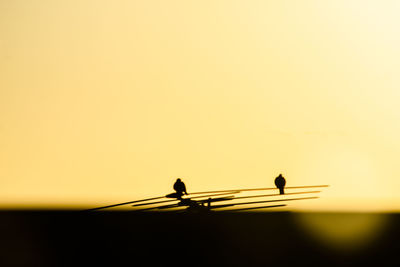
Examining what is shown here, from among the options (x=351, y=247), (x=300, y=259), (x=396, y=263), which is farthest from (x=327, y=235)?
(x=396, y=263)

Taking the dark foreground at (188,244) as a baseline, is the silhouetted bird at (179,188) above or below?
below

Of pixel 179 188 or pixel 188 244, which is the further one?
pixel 188 244

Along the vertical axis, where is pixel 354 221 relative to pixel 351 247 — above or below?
above

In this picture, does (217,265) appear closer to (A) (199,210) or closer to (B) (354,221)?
(A) (199,210)

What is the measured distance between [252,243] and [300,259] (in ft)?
17.3

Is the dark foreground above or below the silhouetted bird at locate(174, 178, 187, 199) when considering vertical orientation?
above

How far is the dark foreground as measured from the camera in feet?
73.8

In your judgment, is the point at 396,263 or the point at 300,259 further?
the point at 300,259

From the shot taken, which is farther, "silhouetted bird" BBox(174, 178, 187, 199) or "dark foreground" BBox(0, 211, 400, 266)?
"dark foreground" BBox(0, 211, 400, 266)

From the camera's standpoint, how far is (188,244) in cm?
Answer: 2720

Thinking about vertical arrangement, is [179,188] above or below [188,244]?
below

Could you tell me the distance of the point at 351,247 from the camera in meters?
24.9

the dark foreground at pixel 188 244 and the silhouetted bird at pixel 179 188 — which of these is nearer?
the silhouetted bird at pixel 179 188

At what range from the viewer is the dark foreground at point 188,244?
886 inches
